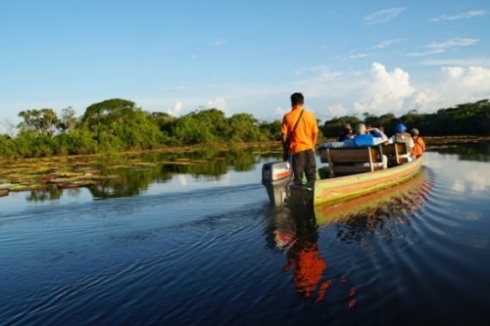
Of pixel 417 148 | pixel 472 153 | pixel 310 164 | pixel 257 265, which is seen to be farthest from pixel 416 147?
pixel 257 265

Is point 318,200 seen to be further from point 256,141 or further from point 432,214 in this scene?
point 256,141

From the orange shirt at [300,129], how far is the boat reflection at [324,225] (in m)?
1.21

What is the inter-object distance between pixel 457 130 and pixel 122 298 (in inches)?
2269

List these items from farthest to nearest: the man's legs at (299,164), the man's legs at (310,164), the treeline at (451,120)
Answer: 1. the treeline at (451,120)
2. the man's legs at (310,164)
3. the man's legs at (299,164)

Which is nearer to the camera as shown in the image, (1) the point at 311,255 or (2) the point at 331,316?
→ (2) the point at 331,316

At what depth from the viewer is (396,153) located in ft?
40.5

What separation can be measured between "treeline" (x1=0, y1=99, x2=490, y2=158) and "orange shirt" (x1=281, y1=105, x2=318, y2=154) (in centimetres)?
4225

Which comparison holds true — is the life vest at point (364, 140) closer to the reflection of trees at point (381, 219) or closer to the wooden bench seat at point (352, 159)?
the wooden bench seat at point (352, 159)

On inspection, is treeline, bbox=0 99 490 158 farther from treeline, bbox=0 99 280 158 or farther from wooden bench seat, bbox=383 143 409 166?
wooden bench seat, bbox=383 143 409 166

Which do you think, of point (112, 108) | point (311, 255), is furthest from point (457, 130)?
point (311, 255)

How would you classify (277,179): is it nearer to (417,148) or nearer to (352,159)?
(352,159)

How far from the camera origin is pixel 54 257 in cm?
576

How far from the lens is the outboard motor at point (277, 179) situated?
A: 8.03 metres

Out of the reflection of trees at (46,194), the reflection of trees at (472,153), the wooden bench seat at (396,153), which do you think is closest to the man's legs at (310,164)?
the wooden bench seat at (396,153)
